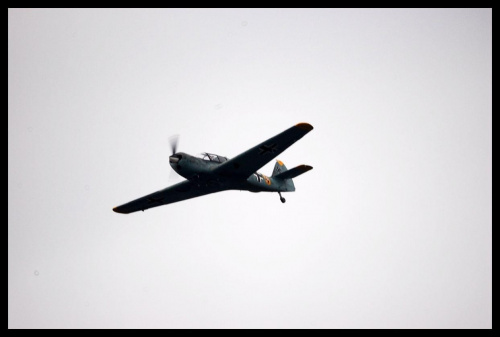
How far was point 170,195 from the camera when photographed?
24422 millimetres

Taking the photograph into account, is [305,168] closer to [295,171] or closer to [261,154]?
[295,171]

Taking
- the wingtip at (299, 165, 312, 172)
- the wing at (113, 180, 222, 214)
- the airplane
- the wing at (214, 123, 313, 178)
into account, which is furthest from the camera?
the wing at (113, 180, 222, 214)

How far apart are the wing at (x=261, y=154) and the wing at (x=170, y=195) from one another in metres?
1.91

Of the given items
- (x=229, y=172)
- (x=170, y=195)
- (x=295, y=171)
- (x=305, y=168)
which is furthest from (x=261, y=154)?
(x=170, y=195)

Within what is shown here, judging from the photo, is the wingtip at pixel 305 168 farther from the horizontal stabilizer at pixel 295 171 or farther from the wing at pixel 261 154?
the wing at pixel 261 154

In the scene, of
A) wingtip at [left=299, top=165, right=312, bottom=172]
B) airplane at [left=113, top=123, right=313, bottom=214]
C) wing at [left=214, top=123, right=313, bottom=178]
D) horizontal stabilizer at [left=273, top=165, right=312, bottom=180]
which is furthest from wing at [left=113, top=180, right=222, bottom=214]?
wingtip at [left=299, top=165, right=312, bottom=172]

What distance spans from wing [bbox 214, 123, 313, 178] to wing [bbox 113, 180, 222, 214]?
191 centimetres

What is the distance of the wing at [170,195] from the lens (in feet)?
75.8

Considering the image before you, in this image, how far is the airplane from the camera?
770 inches

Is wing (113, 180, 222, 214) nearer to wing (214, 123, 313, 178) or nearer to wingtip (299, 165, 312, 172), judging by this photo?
wing (214, 123, 313, 178)

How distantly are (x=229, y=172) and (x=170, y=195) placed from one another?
180 inches
